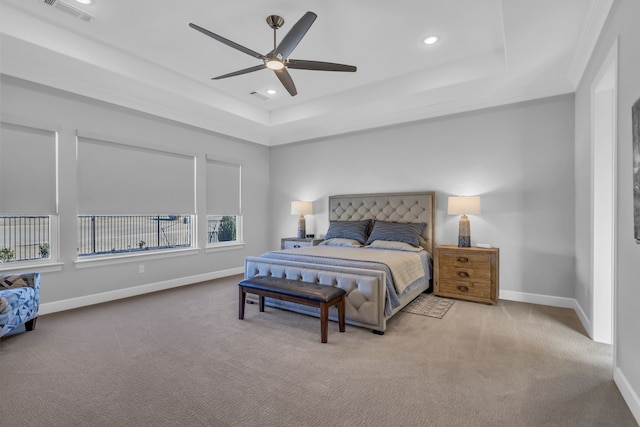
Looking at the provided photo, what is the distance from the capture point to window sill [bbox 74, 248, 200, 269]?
400cm

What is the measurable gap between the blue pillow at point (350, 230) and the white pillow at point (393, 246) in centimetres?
35

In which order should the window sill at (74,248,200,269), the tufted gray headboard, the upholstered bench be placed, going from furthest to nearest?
the tufted gray headboard → the window sill at (74,248,200,269) → the upholstered bench

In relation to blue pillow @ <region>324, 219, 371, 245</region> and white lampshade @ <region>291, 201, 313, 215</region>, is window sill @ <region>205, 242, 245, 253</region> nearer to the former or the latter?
white lampshade @ <region>291, 201, 313, 215</region>


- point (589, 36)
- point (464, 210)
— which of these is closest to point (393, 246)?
point (464, 210)

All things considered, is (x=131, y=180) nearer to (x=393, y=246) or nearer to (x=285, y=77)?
→ (x=285, y=77)

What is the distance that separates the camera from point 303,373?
7.56 ft

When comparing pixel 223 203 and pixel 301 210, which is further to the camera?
pixel 301 210

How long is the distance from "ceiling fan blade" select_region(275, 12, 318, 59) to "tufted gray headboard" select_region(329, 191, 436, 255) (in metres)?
3.06

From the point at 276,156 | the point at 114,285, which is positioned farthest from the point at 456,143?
the point at 114,285

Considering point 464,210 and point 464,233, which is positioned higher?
point 464,210

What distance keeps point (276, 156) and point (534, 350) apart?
5528mm

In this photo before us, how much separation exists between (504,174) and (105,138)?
553cm

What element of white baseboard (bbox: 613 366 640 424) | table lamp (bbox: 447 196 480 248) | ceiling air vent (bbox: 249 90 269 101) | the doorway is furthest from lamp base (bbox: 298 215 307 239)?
white baseboard (bbox: 613 366 640 424)

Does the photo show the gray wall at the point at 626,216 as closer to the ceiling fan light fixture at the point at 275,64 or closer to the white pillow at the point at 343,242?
the ceiling fan light fixture at the point at 275,64
